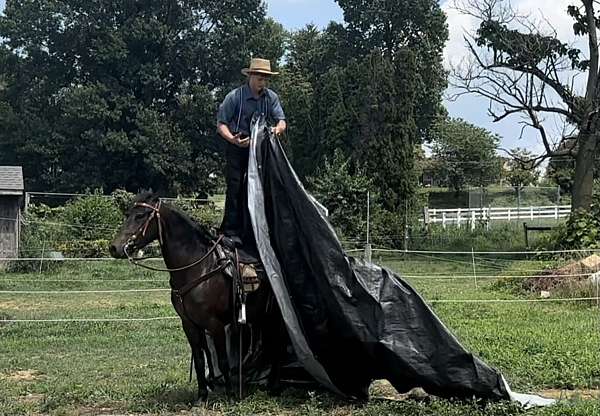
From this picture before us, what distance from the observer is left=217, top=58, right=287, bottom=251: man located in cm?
633

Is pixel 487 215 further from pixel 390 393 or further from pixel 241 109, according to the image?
pixel 241 109

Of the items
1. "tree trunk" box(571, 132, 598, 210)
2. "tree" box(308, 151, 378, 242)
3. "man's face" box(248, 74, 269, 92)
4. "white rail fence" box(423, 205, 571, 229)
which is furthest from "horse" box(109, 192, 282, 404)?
"white rail fence" box(423, 205, 571, 229)

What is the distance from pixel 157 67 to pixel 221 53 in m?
3.38

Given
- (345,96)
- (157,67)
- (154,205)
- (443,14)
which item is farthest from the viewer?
(443,14)

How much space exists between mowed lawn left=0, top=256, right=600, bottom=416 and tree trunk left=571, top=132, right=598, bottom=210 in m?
10.1

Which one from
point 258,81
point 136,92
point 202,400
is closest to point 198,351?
point 202,400

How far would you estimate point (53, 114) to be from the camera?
3809cm

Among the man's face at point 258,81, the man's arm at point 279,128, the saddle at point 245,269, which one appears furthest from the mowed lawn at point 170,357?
the man's face at point 258,81

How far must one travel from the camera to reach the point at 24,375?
7.88 metres

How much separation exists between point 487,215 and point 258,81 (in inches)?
1006

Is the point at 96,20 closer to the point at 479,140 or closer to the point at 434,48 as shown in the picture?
the point at 434,48

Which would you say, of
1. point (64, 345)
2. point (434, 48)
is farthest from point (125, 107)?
point (64, 345)

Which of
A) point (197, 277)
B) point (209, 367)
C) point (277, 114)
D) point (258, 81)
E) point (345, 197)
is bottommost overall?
point (209, 367)

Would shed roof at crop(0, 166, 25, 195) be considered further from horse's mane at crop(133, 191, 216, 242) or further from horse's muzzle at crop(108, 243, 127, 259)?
horse's muzzle at crop(108, 243, 127, 259)
